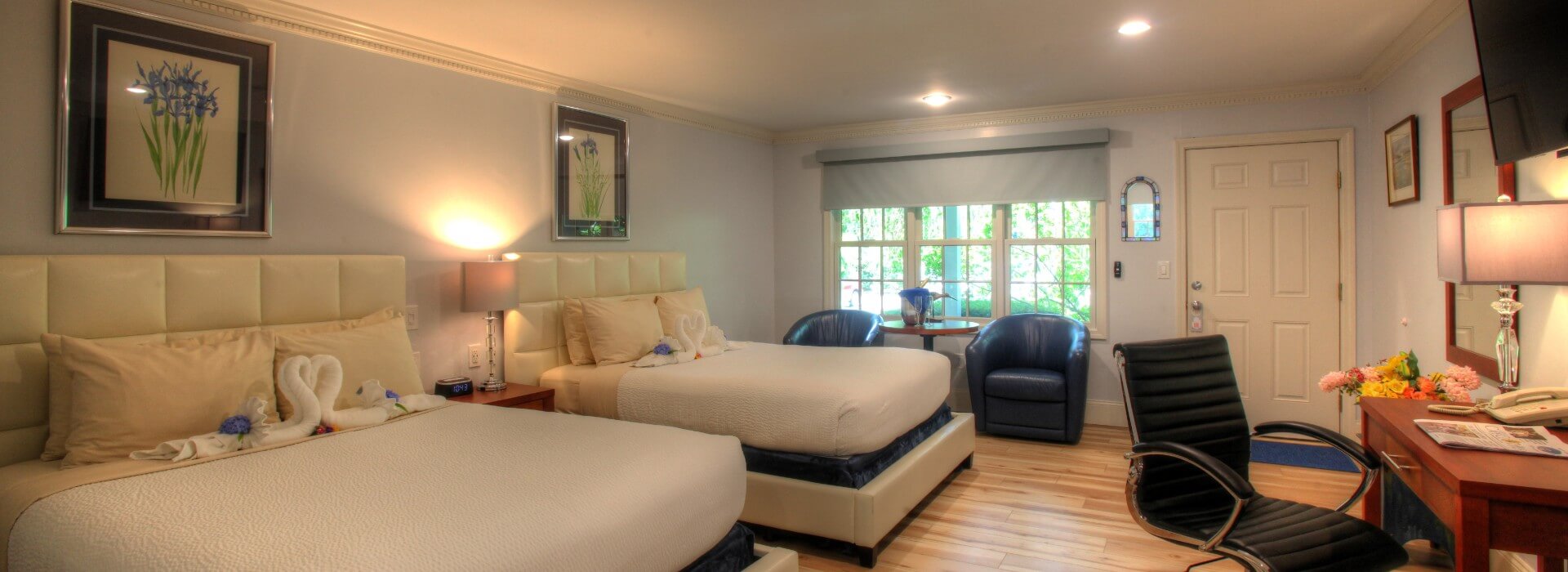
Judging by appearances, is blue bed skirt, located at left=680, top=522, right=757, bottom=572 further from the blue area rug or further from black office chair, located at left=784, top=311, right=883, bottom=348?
the blue area rug

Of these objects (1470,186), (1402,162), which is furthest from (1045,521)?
(1402,162)

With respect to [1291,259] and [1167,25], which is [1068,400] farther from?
[1167,25]

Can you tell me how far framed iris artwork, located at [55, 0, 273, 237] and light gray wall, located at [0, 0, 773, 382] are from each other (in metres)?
0.05

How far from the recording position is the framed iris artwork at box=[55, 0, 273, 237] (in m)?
2.57

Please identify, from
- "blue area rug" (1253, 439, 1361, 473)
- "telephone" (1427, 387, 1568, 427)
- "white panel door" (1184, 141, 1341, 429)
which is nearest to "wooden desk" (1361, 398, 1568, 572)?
"telephone" (1427, 387, 1568, 427)

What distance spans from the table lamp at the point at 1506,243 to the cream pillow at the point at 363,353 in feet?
11.5

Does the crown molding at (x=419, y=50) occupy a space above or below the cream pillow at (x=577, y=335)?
above

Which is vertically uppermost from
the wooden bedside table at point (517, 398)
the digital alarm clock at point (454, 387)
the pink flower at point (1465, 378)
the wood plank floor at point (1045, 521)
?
the pink flower at point (1465, 378)

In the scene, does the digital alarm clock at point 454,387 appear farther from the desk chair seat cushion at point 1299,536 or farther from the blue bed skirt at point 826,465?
the desk chair seat cushion at point 1299,536

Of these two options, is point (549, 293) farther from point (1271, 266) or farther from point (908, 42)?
point (1271, 266)

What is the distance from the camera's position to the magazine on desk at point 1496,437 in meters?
1.85

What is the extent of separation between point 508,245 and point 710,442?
224 centimetres

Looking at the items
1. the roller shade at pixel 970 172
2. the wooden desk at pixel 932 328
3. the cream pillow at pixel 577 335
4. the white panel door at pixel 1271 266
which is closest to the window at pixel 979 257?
the roller shade at pixel 970 172

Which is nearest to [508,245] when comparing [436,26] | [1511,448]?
[436,26]
